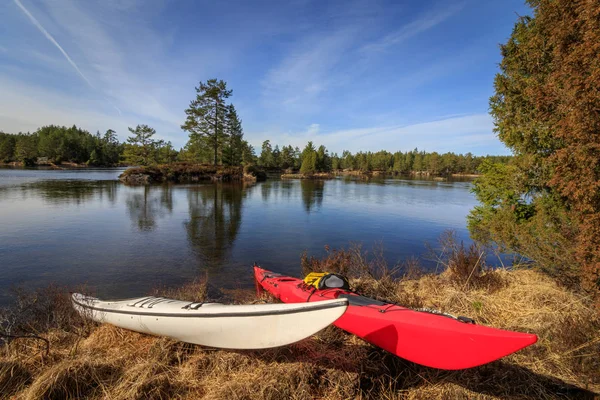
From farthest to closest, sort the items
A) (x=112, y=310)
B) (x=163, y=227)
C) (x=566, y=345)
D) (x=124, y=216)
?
1. (x=124, y=216)
2. (x=163, y=227)
3. (x=112, y=310)
4. (x=566, y=345)

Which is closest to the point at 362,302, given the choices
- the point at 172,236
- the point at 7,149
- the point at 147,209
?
the point at 172,236

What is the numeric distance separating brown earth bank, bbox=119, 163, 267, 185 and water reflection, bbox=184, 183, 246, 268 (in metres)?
17.1

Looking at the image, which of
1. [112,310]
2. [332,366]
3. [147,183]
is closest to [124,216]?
[112,310]

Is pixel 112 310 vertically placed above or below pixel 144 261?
above

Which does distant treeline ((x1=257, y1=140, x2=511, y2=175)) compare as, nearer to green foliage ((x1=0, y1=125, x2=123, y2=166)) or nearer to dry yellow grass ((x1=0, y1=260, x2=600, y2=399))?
green foliage ((x1=0, y1=125, x2=123, y2=166))

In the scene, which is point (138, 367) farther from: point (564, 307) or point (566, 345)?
point (564, 307)

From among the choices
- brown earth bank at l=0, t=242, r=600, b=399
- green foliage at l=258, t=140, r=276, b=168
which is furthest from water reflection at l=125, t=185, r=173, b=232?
green foliage at l=258, t=140, r=276, b=168

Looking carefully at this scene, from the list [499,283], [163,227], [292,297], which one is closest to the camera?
[292,297]

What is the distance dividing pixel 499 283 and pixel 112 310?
716 centimetres

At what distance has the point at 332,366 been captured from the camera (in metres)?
3.22

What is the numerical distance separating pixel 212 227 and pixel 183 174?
29295 mm

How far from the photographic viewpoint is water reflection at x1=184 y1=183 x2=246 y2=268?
991cm

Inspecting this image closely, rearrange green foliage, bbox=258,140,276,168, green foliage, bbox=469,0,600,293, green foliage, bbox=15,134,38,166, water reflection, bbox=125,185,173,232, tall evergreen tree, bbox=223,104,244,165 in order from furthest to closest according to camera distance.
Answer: green foliage, bbox=258,140,276,168
green foliage, bbox=15,134,38,166
tall evergreen tree, bbox=223,104,244,165
water reflection, bbox=125,185,173,232
green foliage, bbox=469,0,600,293

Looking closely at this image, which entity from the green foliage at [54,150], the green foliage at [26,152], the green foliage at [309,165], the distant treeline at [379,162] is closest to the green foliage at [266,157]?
the distant treeline at [379,162]
